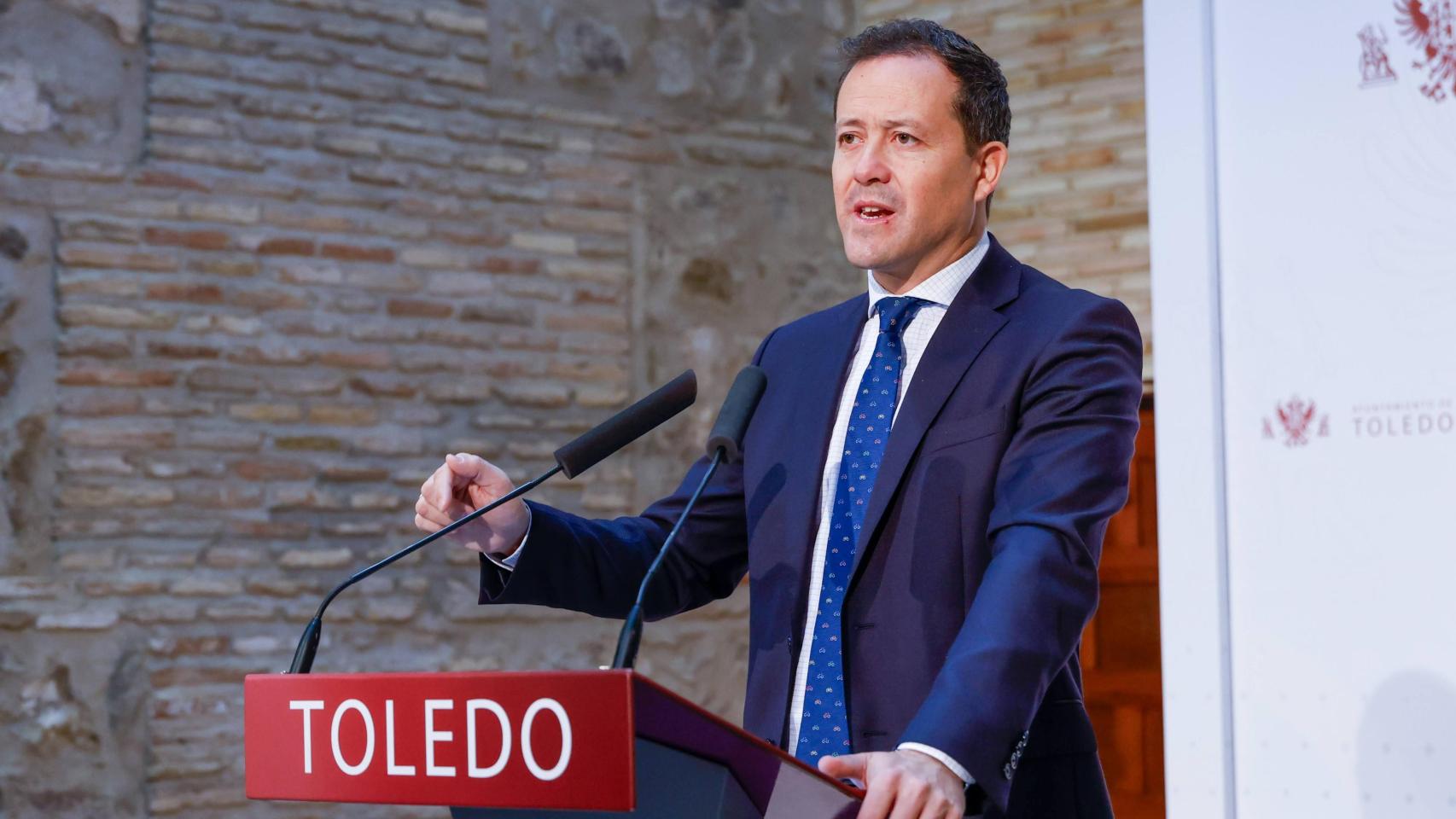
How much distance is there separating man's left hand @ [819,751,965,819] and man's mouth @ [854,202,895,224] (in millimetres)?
717

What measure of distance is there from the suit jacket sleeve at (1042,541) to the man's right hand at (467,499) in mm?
544

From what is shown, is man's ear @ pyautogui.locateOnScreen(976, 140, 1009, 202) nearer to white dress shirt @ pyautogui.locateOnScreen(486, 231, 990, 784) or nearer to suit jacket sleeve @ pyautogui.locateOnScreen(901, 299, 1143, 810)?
white dress shirt @ pyautogui.locateOnScreen(486, 231, 990, 784)

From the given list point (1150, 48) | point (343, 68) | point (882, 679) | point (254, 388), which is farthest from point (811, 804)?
point (343, 68)

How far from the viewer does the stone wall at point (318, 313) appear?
449cm

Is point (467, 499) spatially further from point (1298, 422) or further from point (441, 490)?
point (1298, 422)

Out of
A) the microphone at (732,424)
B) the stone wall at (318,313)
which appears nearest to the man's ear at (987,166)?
the microphone at (732,424)

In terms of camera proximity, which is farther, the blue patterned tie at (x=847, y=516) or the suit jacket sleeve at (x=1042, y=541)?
the blue patterned tie at (x=847, y=516)

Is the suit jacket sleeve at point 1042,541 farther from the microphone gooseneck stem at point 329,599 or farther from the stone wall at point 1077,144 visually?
the stone wall at point 1077,144

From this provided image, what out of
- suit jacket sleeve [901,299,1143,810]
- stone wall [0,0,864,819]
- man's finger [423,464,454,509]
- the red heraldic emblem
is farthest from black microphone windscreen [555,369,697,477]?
stone wall [0,0,864,819]

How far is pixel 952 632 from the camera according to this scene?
167 centimetres

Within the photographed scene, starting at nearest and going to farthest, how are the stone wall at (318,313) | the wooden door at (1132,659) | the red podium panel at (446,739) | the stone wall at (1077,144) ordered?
the red podium panel at (446,739) < the stone wall at (318,313) < the stone wall at (1077,144) < the wooden door at (1132,659)

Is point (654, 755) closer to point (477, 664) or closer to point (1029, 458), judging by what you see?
point (1029, 458)

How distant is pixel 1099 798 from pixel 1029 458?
371mm

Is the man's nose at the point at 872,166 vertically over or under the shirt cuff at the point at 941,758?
over
